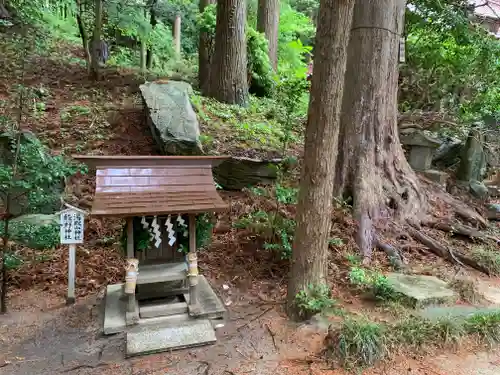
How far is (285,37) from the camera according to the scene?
43.9 feet

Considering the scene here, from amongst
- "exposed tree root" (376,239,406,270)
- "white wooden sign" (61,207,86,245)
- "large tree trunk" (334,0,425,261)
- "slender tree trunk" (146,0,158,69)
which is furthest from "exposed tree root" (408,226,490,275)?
"slender tree trunk" (146,0,158,69)

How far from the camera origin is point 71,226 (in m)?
3.87

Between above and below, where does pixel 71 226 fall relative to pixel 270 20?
below

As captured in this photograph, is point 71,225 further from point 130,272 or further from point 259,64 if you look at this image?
point 259,64

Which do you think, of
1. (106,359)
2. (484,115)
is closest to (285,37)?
(484,115)

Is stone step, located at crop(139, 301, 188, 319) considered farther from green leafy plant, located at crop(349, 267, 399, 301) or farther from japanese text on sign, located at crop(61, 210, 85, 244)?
green leafy plant, located at crop(349, 267, 399, 301)

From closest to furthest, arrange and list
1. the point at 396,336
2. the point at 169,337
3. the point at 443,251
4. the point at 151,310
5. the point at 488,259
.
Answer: the point at 396,336 < the point at 169,337 < the point at 151,310 < the point at 488,259 < the point at 443,251

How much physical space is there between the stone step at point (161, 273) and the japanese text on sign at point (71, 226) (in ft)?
2.60

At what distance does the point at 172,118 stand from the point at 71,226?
304 cm

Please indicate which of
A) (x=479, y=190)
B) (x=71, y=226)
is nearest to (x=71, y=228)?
(x=71, y=226)

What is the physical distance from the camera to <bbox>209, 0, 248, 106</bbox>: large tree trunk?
809 centimetres

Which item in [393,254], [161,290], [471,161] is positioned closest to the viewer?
[161,290]

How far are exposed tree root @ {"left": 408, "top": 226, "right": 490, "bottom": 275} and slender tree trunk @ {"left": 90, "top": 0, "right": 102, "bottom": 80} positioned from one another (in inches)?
284

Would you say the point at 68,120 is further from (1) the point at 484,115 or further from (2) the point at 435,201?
(1) the point at 484,115
